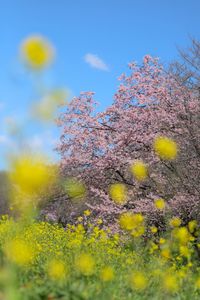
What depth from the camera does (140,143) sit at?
13.8m

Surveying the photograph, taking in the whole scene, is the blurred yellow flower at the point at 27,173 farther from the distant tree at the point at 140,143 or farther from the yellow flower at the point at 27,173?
the distant tree at the point at 140,143

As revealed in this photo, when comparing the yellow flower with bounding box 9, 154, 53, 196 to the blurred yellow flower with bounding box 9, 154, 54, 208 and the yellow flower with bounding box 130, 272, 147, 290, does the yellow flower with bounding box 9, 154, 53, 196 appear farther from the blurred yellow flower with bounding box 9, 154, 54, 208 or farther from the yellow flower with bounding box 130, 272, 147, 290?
the yellow flower with bounding box 130, 272, 147, 290

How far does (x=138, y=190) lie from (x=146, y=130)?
6.04ft

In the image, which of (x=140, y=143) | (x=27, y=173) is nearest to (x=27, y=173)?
(x=27, y=173)

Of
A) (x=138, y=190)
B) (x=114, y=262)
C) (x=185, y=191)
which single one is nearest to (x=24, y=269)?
(x=114, y=262)

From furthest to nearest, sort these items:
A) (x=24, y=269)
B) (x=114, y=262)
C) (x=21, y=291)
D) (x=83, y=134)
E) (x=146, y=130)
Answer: (x=83, y=134)
(x=146, y=130)
(x=114, y=262)
(x=24, y=269)
(x=21, y=291)

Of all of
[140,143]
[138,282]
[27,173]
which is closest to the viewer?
[27,173]

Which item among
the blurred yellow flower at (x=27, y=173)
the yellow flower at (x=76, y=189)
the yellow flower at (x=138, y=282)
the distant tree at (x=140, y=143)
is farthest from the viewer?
the yellow flower at (x=76, y=189)

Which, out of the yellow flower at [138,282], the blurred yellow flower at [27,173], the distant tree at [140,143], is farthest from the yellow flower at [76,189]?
the blurred yellow flower at [27,173]

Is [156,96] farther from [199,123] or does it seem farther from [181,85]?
[199,123]

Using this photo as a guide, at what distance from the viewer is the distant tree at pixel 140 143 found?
36.0 feet

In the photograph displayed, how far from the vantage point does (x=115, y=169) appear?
14.1 m

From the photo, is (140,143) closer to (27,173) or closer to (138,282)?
(138,282)

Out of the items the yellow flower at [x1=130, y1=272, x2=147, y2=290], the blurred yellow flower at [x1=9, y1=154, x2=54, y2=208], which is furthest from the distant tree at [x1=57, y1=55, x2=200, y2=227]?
the blurred yellow flower at [x1=9, y1=154, x2=54, y2=208]
